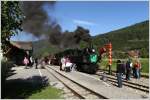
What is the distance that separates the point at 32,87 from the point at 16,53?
55921 mm

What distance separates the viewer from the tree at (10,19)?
61.5 ft

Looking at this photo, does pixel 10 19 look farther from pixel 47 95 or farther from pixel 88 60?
pixel 88 60

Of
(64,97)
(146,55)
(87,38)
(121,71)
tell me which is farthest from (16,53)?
(64,97)

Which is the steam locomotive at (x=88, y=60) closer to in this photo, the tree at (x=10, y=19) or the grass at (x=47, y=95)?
the grass at (x=47, y=95)

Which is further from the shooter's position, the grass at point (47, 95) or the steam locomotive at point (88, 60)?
the steam locomotive at point (88, 60)

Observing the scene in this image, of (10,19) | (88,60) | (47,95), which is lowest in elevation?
(47,95)

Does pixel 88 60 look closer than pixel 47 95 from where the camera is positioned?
No

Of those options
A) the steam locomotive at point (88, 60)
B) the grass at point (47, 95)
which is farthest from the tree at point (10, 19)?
the steam locomotive at point (88, 60)

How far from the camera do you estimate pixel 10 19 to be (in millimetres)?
19484

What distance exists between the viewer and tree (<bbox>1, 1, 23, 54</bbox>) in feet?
61.5

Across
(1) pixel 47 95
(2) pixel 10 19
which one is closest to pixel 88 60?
(1) pixel 47 95

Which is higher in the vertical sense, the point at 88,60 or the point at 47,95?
the point at 88,60

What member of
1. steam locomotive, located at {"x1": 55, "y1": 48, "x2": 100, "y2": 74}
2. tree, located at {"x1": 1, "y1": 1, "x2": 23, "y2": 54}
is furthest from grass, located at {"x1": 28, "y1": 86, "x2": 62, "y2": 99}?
steam locomotive, located at {"x1": 55, "y1": 48, "x2": 100, "y2": 74}

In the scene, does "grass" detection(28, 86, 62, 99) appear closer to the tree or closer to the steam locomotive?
the tree
